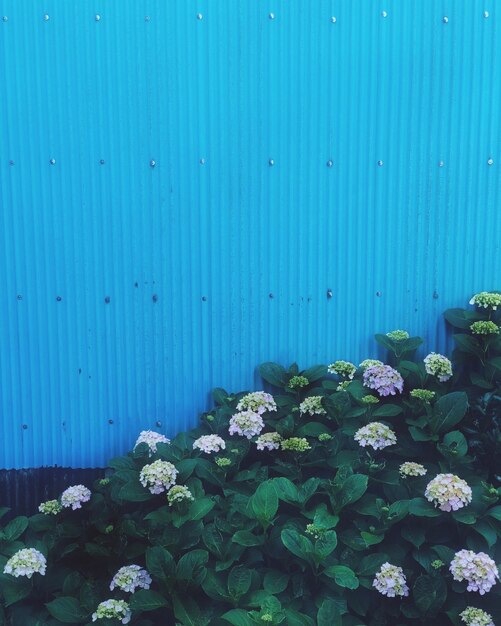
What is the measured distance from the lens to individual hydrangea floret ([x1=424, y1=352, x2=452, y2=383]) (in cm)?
283

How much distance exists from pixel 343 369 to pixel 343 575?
39.0 inches

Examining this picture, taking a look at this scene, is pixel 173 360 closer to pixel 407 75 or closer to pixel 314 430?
pixel 314 430

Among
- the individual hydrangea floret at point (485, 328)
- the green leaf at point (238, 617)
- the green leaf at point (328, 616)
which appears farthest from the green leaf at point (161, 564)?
the individual hydrangea floret at point (485, 328)

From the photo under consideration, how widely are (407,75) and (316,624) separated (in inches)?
92.5

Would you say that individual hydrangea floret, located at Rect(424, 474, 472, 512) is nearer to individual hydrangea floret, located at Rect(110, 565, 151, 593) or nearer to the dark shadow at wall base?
individual hydrangea floret, located at Rect(110, 565, 151, 593)

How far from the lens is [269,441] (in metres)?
2.66

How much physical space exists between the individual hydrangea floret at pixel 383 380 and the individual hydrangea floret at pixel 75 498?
1.34 m

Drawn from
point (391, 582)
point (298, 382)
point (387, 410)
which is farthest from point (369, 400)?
point (391, 582)

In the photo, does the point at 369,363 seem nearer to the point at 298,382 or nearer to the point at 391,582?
the point at 298,382

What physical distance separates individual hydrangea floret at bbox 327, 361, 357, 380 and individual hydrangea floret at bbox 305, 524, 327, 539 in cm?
85

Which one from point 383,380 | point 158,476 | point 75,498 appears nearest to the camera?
point 158,476

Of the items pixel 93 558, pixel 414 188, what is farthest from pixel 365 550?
pixel 414 188

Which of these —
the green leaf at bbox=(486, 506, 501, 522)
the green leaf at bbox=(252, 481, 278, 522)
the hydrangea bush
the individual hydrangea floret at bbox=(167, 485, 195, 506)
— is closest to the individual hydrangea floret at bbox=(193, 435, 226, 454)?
the hydrangea bush

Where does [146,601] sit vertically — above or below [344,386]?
below
